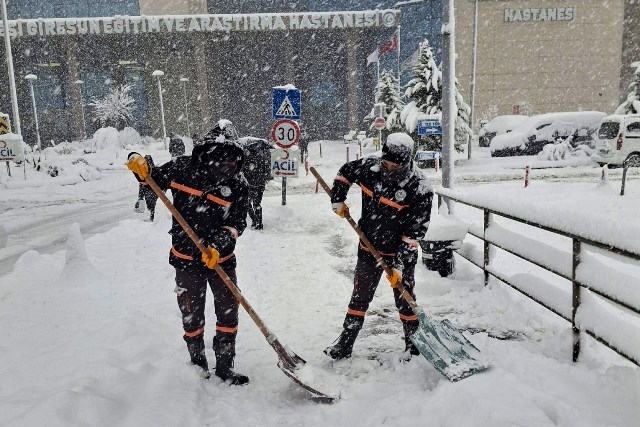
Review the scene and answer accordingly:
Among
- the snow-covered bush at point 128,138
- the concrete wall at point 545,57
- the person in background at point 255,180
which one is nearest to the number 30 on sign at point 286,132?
the person in background at point 255,180

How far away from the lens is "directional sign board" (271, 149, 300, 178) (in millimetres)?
11055

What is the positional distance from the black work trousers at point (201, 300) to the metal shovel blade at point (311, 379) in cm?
51

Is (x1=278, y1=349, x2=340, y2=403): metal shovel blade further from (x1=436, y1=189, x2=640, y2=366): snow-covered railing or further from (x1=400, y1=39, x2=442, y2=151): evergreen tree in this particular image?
(x1=400, y1=39, x2=442, y2=151): evergreen tree

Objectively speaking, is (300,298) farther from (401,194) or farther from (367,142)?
(367,142)

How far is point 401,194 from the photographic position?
165 inches

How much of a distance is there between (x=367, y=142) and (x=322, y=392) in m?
28.2

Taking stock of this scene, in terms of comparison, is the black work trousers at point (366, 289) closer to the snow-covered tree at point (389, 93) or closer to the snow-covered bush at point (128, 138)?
the snow-covered tree at point (389, 93)

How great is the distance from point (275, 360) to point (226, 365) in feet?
1.83

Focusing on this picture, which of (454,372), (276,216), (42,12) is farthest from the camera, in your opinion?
(42,12)

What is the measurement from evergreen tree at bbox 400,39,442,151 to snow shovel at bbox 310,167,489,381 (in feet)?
57.4

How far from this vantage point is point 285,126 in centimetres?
1063

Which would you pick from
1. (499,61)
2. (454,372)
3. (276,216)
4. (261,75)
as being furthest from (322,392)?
(261,75)

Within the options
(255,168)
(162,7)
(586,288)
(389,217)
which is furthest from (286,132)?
(162,7)

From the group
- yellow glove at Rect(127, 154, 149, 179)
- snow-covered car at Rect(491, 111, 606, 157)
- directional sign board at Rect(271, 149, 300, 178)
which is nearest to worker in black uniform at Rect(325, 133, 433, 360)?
yellow glove at Rect(127, 154, 149, 179)
